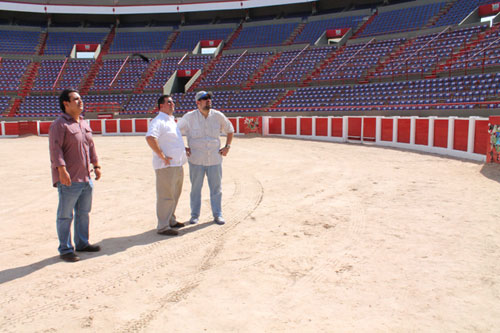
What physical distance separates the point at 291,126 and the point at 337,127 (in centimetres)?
291

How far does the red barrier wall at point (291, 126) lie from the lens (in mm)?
19527

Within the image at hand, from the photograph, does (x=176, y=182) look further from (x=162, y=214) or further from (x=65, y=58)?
(x=65, y=58)

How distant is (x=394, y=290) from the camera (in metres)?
3.15

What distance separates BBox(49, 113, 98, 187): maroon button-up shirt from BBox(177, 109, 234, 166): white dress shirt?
4.47 ft

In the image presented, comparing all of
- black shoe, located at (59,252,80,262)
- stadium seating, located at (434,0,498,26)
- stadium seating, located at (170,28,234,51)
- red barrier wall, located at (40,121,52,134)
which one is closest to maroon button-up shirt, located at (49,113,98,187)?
black shoe, located at (59,252,80,262)

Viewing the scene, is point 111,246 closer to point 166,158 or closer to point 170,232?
point 170,232

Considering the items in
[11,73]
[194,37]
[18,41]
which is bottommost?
[11,73]

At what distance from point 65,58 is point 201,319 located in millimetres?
35771

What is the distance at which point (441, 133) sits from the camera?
1216 centimetres

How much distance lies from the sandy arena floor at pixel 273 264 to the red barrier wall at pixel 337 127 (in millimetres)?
10083

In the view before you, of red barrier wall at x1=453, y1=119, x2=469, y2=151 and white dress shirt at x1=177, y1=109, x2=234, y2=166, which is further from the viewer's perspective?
red barrier wall at x1=453, y1=119, x2=469, y2=151

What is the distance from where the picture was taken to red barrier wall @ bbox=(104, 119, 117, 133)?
80.1 ft

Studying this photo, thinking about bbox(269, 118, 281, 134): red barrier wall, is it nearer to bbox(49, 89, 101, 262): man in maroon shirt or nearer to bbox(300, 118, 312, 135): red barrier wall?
bbox(300, 118, 312, 135): red barrier wall

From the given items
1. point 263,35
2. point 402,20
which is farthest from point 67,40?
point 402,20
